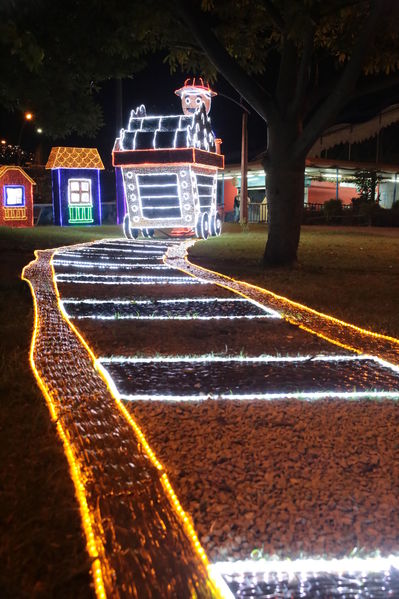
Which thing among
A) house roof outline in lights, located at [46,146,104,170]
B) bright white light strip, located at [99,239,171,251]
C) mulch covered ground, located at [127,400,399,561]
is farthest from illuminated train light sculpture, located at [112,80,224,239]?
mulch covered ground, located at [127,400,399,561]

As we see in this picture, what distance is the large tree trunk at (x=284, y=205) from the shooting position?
10.3 metres

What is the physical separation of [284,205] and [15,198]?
685 inches

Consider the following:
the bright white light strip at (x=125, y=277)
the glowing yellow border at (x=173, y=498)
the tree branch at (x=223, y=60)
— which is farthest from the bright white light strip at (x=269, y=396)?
the tree branch at (x=223, y=60)

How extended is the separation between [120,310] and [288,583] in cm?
511

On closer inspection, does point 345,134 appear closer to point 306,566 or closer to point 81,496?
point 81,496

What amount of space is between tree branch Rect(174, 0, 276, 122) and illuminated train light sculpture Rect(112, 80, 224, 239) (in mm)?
6169

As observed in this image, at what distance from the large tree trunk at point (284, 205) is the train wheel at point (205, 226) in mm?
6976

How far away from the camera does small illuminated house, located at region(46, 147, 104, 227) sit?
25.0 m

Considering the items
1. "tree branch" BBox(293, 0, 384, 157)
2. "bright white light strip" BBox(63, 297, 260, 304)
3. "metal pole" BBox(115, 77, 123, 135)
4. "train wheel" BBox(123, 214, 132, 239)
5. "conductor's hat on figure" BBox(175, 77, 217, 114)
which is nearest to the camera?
"bright white light strip" BBox(63, 297, 260, 304)

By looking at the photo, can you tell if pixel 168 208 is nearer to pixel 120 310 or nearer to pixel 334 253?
pixel 334 253

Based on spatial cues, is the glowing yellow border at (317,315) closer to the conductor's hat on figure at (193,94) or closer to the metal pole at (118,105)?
the conductor's hat on figure at (193,94)

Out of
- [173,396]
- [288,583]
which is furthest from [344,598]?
[173,396]

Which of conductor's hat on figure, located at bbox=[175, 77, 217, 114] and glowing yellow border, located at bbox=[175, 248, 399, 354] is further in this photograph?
conductor's hat on figure, located at bbox=[175, 77, 217, 114]

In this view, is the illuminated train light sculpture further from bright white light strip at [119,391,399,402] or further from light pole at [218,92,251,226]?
bright white light strip at [119,391,399,402]
